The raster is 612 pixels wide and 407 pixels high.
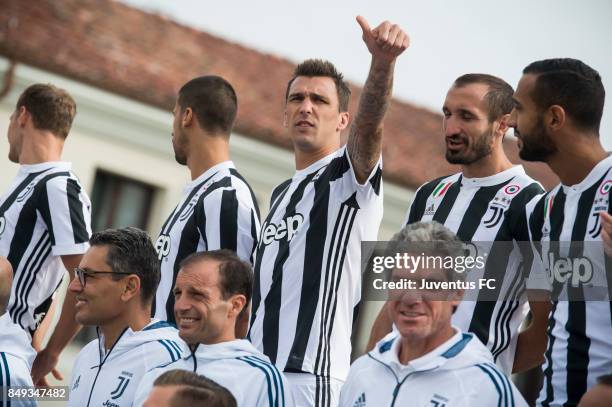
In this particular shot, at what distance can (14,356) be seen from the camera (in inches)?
261

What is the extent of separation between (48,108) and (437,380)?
3735 mm

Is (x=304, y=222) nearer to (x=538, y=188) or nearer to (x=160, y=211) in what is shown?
(x=538, y=188)

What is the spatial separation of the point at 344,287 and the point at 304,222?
1.21 ft

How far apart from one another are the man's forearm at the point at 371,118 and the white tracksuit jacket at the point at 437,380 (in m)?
1.18

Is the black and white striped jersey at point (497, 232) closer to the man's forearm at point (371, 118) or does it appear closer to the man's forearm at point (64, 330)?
the man's forearm at point (371, 118)

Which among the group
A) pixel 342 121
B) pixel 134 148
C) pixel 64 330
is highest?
pixel 134 148

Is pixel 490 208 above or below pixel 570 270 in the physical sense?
above

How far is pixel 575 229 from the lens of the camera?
5.23m

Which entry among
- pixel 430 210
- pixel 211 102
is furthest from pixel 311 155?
pixel 211 102

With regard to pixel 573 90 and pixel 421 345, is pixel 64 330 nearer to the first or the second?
pixel 421 345

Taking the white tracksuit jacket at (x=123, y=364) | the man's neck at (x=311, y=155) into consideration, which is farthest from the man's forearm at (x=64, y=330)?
the man's neck at (x=311, y=155)

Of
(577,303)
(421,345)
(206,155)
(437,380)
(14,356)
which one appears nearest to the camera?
(437,380)

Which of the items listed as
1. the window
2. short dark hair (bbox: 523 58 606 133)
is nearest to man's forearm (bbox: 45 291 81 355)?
short dark hair (bbox: 523 58 606 133)

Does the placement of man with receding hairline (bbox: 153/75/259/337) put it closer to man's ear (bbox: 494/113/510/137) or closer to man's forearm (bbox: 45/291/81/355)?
man's forearm (bbox: 45/291/81/355)
